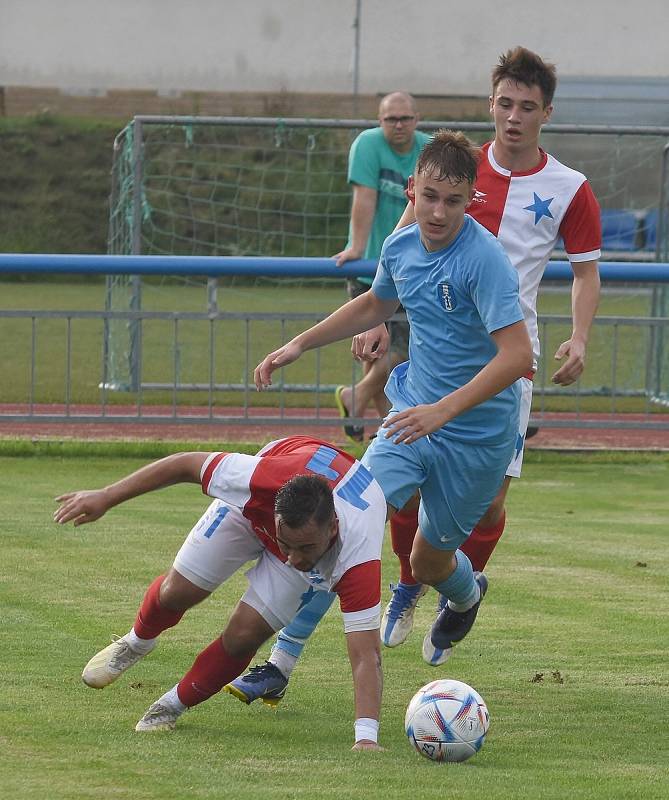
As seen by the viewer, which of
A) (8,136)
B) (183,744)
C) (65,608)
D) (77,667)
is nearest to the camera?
(183,744)

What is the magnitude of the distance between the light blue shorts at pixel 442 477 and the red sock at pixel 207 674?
838mm

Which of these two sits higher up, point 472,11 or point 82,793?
point 472,11

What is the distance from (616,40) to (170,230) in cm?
1506

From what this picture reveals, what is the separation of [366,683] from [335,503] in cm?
56

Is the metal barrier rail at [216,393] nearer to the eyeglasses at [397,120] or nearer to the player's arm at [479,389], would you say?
the eyeglasses at [397,120]

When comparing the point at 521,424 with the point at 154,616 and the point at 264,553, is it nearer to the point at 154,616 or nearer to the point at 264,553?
the point at 264,553

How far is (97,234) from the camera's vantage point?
1351 inches

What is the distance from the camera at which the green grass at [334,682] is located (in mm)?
4359

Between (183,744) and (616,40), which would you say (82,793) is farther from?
(616,40)

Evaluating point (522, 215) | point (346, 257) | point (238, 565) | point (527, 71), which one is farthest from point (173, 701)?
point (346, 257)

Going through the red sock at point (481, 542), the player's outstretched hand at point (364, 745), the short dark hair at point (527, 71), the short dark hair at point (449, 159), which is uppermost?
the short dark hair at point (527, 71)

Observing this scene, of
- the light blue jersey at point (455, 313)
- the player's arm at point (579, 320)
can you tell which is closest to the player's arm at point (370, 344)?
the light blue jersey at point (455, 313)

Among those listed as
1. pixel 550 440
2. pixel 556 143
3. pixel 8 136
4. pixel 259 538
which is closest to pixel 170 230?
pixel 556 143

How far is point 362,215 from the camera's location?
32.0ft
